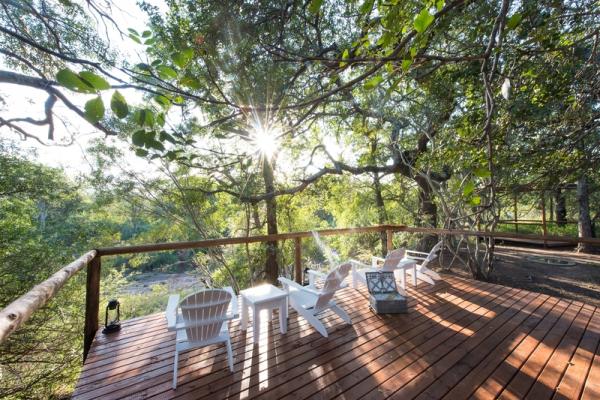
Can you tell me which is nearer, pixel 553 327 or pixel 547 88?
pixel 553 327

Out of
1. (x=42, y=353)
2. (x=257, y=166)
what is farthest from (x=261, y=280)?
(x=42, y=353)

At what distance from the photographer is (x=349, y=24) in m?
4.11

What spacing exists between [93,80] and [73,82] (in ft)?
0.15

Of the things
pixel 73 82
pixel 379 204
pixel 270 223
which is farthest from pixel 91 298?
pixel 379 204

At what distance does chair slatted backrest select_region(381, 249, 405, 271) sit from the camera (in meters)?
3.84

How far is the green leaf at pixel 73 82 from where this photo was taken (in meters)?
0.71

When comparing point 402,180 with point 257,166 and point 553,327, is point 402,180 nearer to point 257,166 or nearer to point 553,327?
point 257,166

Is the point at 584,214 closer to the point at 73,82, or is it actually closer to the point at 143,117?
the point at 143,117

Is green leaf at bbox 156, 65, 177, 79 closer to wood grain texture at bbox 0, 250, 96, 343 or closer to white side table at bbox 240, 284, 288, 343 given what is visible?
wood grain texture at bbox 0, 250, 96, 343

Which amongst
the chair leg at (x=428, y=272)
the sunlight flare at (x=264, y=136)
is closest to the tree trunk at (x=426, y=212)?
the chair leg at (x=428, y=272)

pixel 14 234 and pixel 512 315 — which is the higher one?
pixel 14 234

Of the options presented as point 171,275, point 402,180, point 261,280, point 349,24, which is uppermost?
point 349,24

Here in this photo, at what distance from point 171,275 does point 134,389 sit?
26441mm

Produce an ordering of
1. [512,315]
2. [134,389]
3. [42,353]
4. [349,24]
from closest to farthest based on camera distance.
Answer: [134,389] < [512,315] < [349,24] < [42,353]
